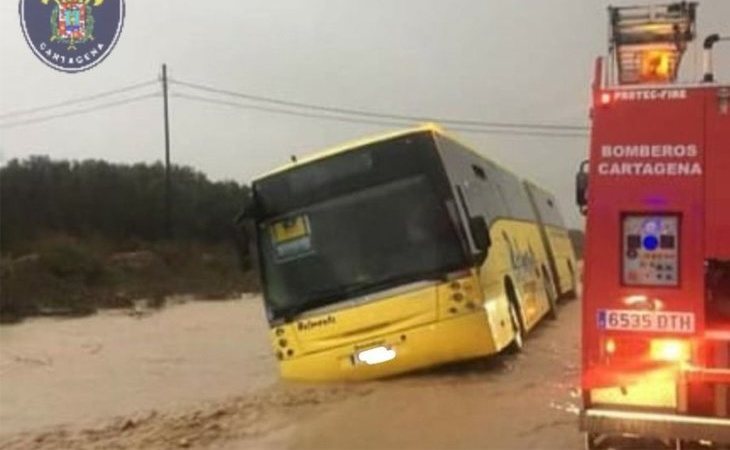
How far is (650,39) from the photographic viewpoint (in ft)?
26.8

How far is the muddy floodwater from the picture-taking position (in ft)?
36.0

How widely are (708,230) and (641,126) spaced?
77cm

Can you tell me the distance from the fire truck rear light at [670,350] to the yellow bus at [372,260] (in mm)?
5616

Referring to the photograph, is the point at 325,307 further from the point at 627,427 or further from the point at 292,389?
the point at 627,427

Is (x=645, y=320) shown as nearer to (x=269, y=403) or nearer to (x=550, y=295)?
(x=269, y=403)

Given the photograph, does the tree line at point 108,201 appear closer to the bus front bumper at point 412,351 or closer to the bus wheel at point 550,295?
the bus wheel at point 550,295

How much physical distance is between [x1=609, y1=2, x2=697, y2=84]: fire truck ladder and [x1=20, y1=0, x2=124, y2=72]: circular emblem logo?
589 cm

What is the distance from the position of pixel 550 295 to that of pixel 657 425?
16561mm

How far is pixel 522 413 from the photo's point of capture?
11.5 metres

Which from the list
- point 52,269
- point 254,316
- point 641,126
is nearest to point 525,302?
point 641,126

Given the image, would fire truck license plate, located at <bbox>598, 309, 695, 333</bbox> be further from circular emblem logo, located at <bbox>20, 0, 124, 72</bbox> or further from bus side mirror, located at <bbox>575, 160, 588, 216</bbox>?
circular emblem logo, located at <bbox>20, 0, 124, 72</bbox>

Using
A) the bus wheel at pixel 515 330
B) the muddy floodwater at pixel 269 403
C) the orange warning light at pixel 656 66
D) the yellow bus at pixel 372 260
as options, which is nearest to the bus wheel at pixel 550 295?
the muddy floodwater at pixel 269 403

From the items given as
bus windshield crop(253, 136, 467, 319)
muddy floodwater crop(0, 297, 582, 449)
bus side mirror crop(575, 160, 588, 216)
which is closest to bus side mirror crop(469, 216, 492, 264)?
bus windshield crop(253, 136, 467, 319)

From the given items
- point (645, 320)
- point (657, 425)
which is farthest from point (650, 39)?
point (657, 425)
